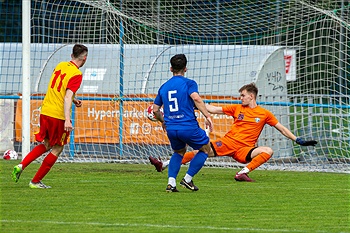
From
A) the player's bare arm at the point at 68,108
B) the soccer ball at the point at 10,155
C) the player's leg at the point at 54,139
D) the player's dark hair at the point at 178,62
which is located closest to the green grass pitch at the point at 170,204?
the player's leg at the point at 54,139

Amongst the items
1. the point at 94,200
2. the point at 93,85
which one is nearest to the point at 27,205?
the point at 94,200

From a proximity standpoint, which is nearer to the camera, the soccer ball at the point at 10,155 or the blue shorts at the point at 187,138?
the blue shorts at the point at 187,138

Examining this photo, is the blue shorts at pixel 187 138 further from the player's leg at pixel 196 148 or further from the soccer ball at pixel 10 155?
the soccer ball at pixel 10 155

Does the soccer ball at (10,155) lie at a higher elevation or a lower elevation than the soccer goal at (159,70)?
lower

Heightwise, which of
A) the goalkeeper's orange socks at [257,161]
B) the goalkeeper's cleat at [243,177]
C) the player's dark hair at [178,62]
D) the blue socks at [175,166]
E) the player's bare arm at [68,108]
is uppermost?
the player's dark hair at [178,62]

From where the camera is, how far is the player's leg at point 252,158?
12227 millimetres

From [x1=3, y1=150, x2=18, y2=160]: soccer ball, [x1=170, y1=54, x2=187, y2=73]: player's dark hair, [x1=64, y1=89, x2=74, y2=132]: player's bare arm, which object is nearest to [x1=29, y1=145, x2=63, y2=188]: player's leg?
[x1=64, y1=89, x2=74, y2=132]: player's bare arm

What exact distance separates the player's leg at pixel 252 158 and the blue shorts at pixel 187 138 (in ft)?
6.75

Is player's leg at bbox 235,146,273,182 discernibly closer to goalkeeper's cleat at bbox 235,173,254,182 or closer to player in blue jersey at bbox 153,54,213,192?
goalkeeper's cleat at bbox 235,173,254,182

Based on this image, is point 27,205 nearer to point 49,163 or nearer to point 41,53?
point 49,163

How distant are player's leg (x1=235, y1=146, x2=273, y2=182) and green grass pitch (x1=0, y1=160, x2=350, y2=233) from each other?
0.88 feet

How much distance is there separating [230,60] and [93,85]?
3368 millimetres

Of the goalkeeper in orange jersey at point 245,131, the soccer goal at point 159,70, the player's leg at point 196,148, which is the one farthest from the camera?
the soccer goal at point 159,70

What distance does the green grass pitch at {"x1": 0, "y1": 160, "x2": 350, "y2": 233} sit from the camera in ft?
24.1
